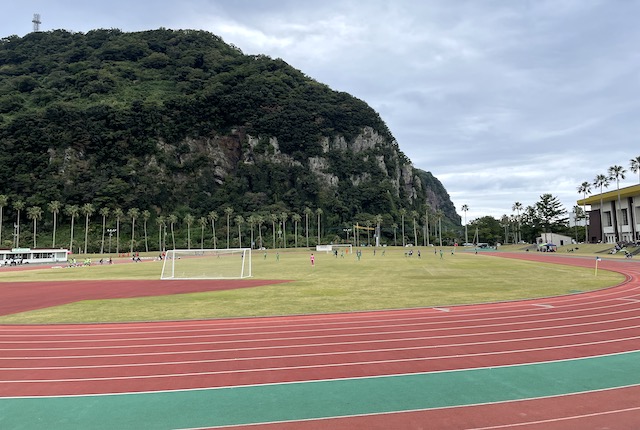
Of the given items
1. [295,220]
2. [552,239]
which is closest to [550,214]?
[552,239]

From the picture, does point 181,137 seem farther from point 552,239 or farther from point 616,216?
point 616,216

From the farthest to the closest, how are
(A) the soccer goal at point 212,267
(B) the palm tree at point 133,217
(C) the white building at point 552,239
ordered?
(B) the palm tree at point 133,217 < (C) the white building at point 552,239 < (A) the soccer goal at point 212,267

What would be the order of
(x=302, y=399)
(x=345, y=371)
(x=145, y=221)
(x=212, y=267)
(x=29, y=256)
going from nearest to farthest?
(x=302, y=399), (x=345, y=371), (x=212, y=267), (x=29, y=256), (x=145, y=221)

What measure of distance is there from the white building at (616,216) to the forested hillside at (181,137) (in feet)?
220

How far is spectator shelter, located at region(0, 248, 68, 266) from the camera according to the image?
58081mm

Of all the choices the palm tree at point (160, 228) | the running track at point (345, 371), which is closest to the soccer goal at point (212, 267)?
the running track at point (345, 371)

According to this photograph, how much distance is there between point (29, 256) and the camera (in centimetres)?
6191

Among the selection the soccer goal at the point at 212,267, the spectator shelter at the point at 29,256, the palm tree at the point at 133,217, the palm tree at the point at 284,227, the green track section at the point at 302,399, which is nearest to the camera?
the green track section at the point at 302,399

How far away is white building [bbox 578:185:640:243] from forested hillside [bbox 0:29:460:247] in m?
67.2

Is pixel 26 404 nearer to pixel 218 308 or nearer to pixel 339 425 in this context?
pixel 339 425

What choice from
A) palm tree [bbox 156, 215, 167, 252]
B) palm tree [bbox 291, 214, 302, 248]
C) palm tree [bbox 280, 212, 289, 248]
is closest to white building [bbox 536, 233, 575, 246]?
palm tree [bbox 291, 214, 302, 248]

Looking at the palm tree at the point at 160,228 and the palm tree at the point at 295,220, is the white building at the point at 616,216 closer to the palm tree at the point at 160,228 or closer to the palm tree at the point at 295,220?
the palm tree at the point at 295,220

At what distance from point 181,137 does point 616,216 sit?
138m

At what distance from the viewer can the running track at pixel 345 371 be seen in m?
5.83
